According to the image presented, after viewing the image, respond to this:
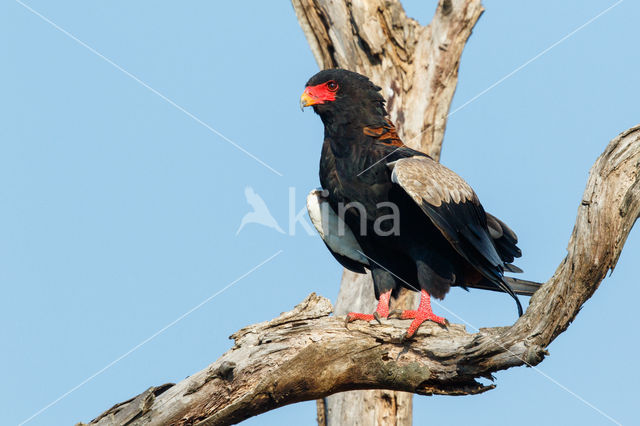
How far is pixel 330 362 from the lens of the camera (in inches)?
211

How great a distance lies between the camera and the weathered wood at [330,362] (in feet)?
15.6

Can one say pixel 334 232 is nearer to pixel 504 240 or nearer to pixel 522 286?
pixel 504 240

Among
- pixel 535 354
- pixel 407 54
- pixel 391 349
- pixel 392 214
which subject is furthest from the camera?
pixel 407 54

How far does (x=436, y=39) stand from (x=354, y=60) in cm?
105

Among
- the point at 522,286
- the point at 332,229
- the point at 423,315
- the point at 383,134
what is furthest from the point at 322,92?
the point at 522,286

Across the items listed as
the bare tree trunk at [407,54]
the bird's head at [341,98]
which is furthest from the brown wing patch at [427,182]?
the bare tree trunk at [407,54]

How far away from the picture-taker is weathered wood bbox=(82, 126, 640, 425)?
477cm

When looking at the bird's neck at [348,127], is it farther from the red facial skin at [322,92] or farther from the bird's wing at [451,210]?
the bird's wing at [451,210]

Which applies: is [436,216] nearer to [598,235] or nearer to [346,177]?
[346,177]

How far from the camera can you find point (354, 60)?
9.00 metres

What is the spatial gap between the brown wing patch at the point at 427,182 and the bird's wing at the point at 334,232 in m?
1.04

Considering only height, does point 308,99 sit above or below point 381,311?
above

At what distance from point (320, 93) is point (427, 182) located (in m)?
1.47

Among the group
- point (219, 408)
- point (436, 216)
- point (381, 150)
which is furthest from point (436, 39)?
point (219, 408)
